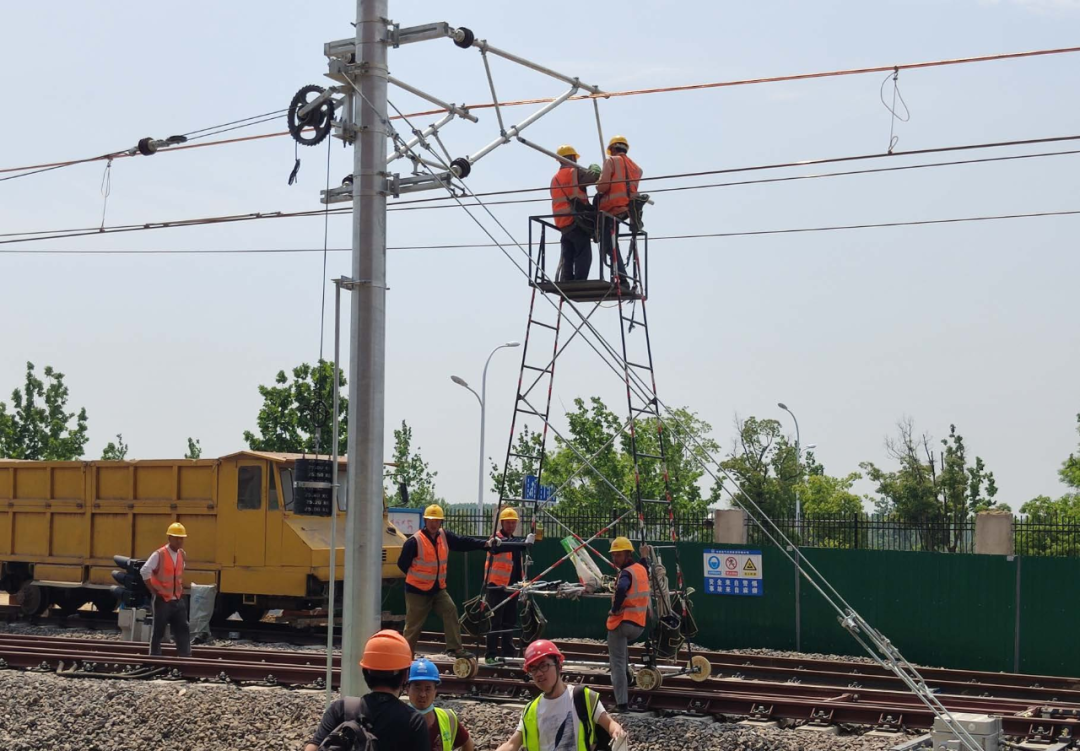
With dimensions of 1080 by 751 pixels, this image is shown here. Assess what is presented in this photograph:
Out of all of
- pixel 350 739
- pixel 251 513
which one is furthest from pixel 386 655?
pixel 251 513

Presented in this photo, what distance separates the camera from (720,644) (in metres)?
19.8

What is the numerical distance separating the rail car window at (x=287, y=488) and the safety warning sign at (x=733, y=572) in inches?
256

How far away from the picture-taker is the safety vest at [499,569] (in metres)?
14.6

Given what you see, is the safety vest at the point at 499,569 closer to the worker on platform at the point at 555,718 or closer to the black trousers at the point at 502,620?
the black trousers at the point at 502,620

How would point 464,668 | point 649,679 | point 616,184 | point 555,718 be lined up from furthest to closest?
point 616,184 → point 464,668 → point 649,679 → point 555,718

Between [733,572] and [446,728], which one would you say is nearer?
[446,728]

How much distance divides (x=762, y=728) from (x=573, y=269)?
5466 millimetres

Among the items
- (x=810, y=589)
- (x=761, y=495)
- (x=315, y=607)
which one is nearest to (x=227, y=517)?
(x=315, y=607)

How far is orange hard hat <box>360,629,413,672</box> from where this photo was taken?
17.0 feet

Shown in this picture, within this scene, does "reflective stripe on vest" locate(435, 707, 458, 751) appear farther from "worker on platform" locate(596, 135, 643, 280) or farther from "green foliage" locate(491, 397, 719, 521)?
"green foliage" locate(491, 397, 719, 521)

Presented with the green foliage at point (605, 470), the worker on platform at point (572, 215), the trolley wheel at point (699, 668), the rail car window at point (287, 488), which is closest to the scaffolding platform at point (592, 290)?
the worker on platform at point (572, 215)

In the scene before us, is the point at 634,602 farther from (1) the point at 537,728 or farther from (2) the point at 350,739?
(2) the point at 350,739

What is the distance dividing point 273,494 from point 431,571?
6.44m

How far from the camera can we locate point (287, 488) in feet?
63.3
